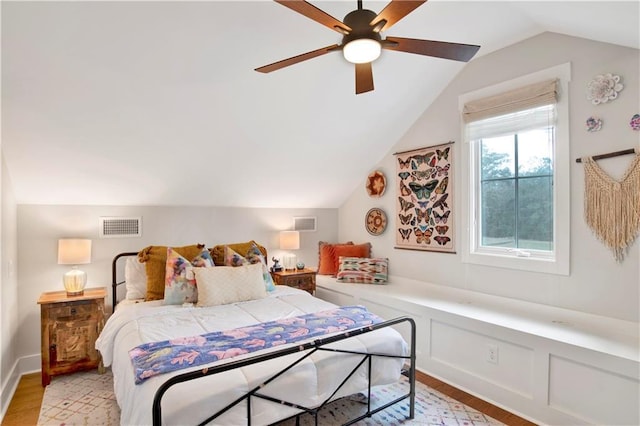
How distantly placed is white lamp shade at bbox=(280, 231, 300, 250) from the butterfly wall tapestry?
124cm

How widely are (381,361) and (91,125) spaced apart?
275 cm

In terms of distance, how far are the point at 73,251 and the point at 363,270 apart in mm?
2940

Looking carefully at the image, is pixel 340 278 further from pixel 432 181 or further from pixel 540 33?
pixel 540 33

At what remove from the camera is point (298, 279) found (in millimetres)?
4113

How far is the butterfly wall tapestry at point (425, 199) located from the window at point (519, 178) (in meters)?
0.23

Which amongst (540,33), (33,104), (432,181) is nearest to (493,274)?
(432,181)

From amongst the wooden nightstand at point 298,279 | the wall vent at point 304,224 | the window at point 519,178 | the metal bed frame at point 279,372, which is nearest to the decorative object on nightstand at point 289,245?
the wooden nightstand at point 298,279

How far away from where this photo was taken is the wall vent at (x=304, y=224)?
15.3 ft

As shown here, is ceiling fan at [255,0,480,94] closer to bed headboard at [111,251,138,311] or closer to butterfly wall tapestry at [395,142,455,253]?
butterfly wall tapestry at [395,142,455,253]

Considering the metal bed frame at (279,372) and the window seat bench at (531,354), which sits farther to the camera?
the window seat bench at (531,354)

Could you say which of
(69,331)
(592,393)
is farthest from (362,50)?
(69,331)

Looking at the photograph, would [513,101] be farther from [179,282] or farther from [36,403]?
[36,403]

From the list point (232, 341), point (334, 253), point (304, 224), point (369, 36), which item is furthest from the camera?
point (304, 224)

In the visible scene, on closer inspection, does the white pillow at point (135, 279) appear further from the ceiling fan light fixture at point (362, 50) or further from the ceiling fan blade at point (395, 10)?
the ceiling fan blade at point (395, 10)
